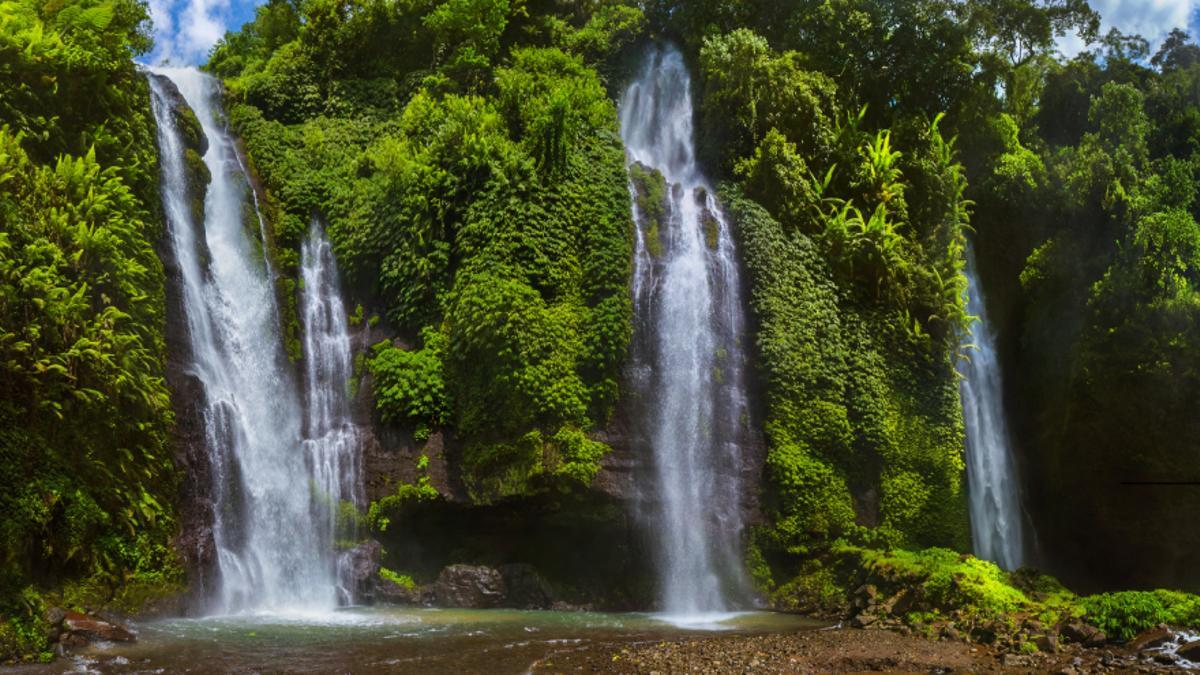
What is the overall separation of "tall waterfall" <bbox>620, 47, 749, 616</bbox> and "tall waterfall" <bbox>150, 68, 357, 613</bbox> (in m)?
5.73

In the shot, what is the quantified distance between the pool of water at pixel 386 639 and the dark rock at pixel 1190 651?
465cm

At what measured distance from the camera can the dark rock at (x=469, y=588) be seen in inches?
587

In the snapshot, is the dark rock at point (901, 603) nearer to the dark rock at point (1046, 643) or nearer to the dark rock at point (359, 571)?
the dark rock at point (1046, 643)

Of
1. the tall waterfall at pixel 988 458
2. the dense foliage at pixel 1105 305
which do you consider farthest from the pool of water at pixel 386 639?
the dense foliage at pixel 1105 305

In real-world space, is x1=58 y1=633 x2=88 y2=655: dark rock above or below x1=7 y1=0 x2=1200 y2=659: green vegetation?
below

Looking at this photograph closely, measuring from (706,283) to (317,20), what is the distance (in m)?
12.7

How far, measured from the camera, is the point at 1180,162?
63.4 feet

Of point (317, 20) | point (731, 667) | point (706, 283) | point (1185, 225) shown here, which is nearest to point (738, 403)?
point (706, 283)

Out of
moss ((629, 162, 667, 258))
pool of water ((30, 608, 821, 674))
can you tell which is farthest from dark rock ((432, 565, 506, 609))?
moss ((629, 162, 667, 258))

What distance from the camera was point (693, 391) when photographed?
16.6m

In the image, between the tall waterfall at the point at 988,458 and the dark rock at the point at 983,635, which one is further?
the tall waterfall at the point at 988,458

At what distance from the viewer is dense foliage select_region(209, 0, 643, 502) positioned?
15797 millimetres

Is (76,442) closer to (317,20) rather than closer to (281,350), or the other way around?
(281,350)

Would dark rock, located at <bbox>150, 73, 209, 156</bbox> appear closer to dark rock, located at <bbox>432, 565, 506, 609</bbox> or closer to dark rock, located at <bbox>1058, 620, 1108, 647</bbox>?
dark rock, located at <bbox>432, 565, 506, 609</bbox>
